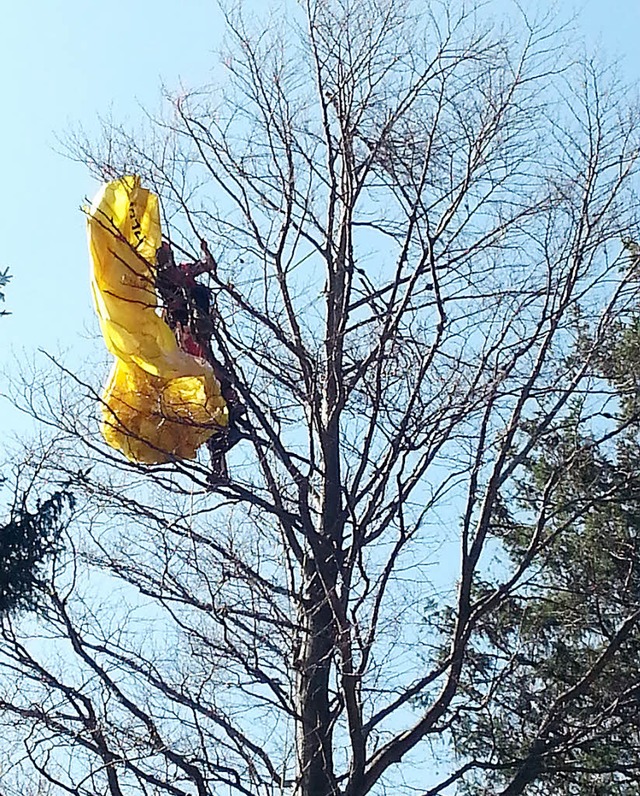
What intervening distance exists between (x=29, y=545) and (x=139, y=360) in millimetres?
1493

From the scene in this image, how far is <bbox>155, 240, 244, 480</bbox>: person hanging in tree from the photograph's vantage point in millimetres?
6531

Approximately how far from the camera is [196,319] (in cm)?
659

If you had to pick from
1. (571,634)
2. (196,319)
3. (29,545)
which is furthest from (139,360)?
(571,634)

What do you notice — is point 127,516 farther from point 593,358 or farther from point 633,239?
point 633,239

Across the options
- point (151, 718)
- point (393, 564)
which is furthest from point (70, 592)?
point (393, 564)

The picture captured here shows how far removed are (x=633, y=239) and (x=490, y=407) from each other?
1.61m

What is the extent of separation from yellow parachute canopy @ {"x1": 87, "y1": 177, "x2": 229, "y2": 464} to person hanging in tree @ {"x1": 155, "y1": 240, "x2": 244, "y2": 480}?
0.07m

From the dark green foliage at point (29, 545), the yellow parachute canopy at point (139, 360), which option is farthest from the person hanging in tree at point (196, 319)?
the dark green foliage at point (29, 545)

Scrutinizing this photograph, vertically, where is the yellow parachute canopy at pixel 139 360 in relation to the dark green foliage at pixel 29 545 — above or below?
above

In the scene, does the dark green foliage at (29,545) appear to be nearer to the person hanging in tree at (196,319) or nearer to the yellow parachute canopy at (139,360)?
the yellow parachute canopy at (139,360)

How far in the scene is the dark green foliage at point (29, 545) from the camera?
6.99 meters

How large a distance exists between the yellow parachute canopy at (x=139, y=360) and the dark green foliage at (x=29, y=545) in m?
0.73

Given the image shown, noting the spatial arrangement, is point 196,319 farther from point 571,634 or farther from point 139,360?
point 571,634

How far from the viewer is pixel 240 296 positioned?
7.09 metres
